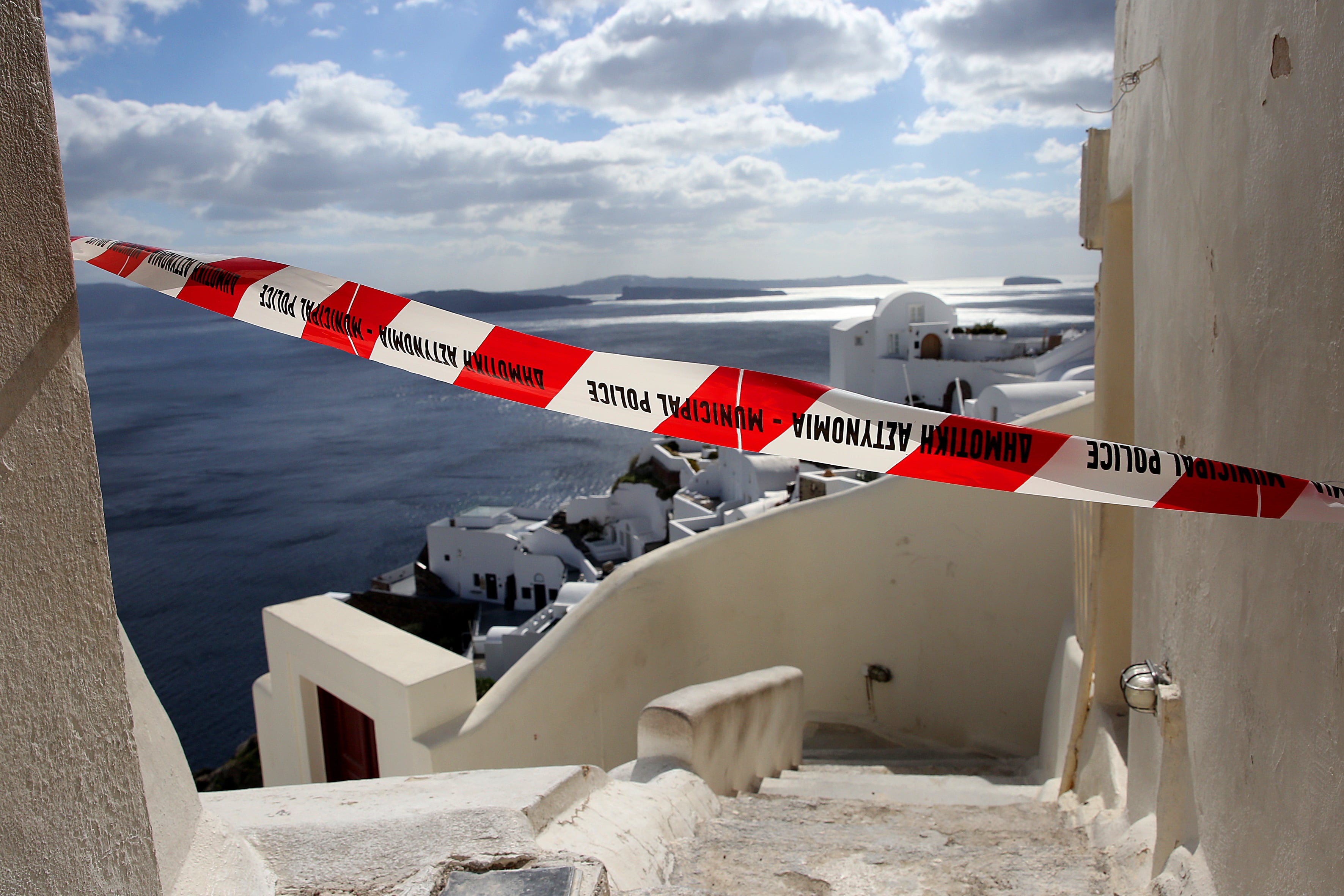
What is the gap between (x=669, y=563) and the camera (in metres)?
8.46

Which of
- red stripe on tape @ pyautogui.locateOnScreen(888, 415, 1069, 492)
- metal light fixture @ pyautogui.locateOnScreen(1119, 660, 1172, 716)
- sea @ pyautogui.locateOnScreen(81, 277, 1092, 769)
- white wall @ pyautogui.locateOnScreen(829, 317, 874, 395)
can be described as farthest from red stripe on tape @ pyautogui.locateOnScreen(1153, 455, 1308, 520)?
white wall @ pyautogui.locateOnScreen(829, 317, 874, 395)

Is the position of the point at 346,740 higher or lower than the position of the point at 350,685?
lower

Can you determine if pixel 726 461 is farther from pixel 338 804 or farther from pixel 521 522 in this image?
pixel 338 804

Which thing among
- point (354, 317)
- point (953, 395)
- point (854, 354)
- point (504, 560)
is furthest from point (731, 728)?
point (854, 354)

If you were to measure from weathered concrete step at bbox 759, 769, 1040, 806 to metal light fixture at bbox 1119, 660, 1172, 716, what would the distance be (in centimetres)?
167

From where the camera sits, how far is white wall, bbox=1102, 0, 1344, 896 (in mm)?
1886

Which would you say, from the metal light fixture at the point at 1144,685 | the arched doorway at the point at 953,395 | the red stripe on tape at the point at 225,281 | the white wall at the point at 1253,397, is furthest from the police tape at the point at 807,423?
the arched doorway at the point at 953,395

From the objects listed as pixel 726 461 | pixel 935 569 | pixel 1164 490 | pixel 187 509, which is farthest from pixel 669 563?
pixel 187 509

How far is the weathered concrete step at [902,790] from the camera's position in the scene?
16.7ft

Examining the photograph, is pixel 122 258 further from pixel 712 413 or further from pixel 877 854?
pixel 877 854

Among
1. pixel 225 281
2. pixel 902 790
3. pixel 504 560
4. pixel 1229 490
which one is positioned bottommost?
pixel 504 560

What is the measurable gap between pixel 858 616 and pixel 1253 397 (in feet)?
23.2

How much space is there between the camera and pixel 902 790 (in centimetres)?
537

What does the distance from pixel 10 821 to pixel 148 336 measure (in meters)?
222
